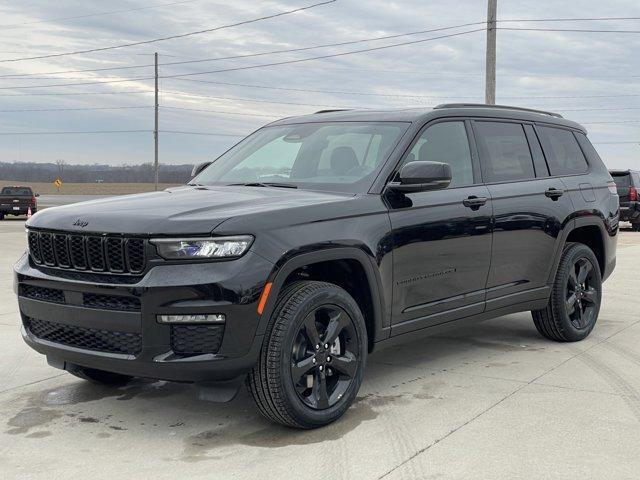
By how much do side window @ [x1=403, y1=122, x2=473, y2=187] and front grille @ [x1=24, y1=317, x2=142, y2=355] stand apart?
224 centimetres

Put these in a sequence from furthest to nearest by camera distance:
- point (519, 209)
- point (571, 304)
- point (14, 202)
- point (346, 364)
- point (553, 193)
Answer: point (14, 202), point (571, 304), point (553, 193), point (519, 209), point (346, 364)

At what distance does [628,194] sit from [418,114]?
1917 centimetres

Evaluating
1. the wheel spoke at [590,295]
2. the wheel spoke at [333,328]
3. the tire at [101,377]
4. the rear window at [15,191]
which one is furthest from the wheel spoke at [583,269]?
the rear window at [15,191]

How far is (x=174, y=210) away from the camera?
13.9 ft

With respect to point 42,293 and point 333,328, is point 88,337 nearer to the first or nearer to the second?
point 42,293

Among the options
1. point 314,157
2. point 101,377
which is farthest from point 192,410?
point 314,157

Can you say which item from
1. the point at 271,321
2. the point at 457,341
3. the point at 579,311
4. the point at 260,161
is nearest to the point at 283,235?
the point at 271,321

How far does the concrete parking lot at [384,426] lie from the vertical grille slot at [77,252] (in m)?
0.95

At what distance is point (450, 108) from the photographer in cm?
570

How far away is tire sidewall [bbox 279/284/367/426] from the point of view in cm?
415

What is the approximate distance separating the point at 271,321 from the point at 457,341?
10.1 feet

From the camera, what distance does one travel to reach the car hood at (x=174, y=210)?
158 inches

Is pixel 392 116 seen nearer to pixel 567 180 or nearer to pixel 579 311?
pixel 567 180

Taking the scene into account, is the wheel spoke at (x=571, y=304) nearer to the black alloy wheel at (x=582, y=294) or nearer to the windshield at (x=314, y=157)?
the black alloy wheel at (x=582, y=294)
